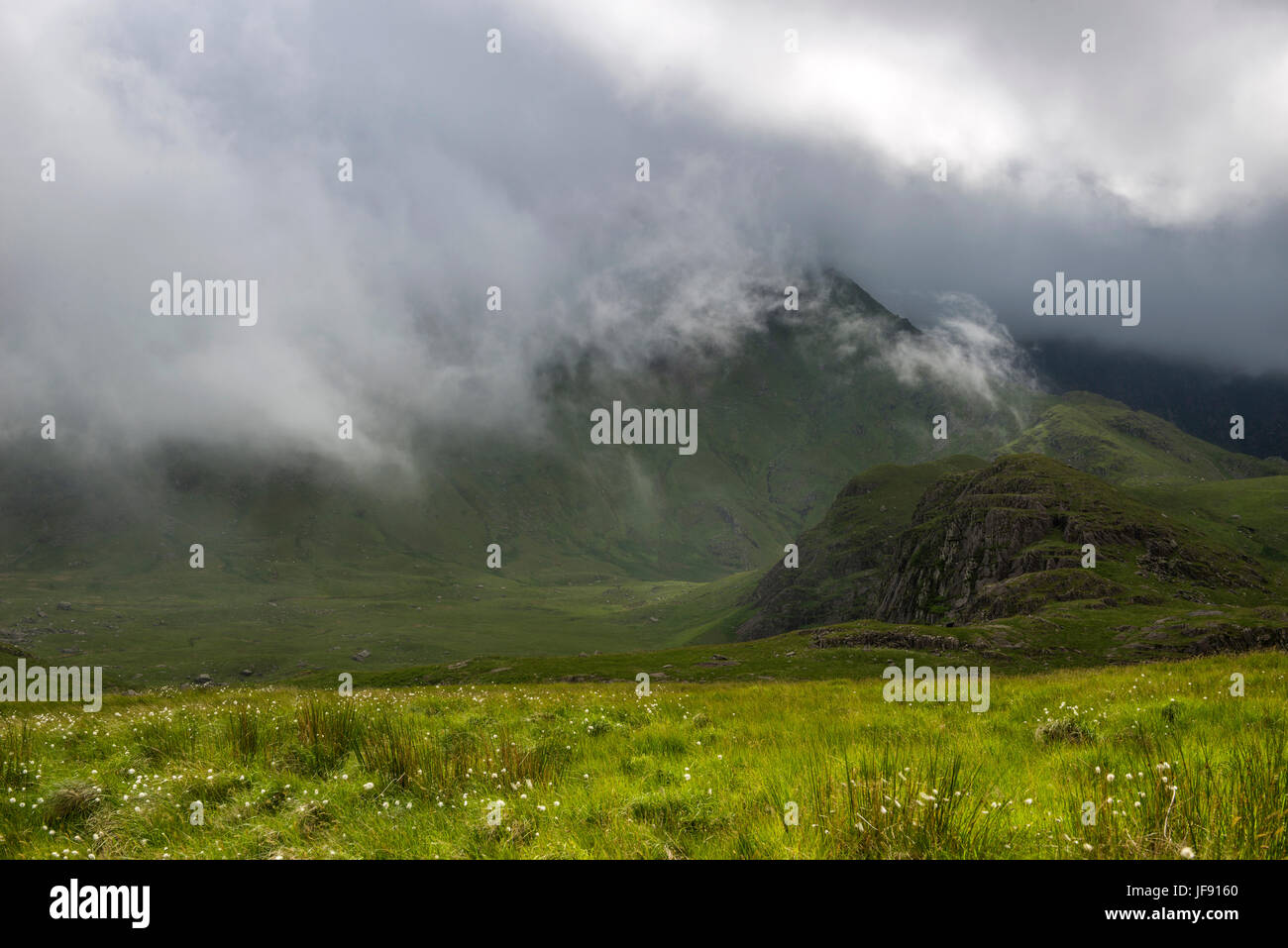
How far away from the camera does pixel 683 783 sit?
8172 mm

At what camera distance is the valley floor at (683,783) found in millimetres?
5152

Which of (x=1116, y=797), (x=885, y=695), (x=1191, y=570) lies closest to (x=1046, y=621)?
(x=1191, y=570)

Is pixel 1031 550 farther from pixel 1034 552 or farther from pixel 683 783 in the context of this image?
pixel 683 783
